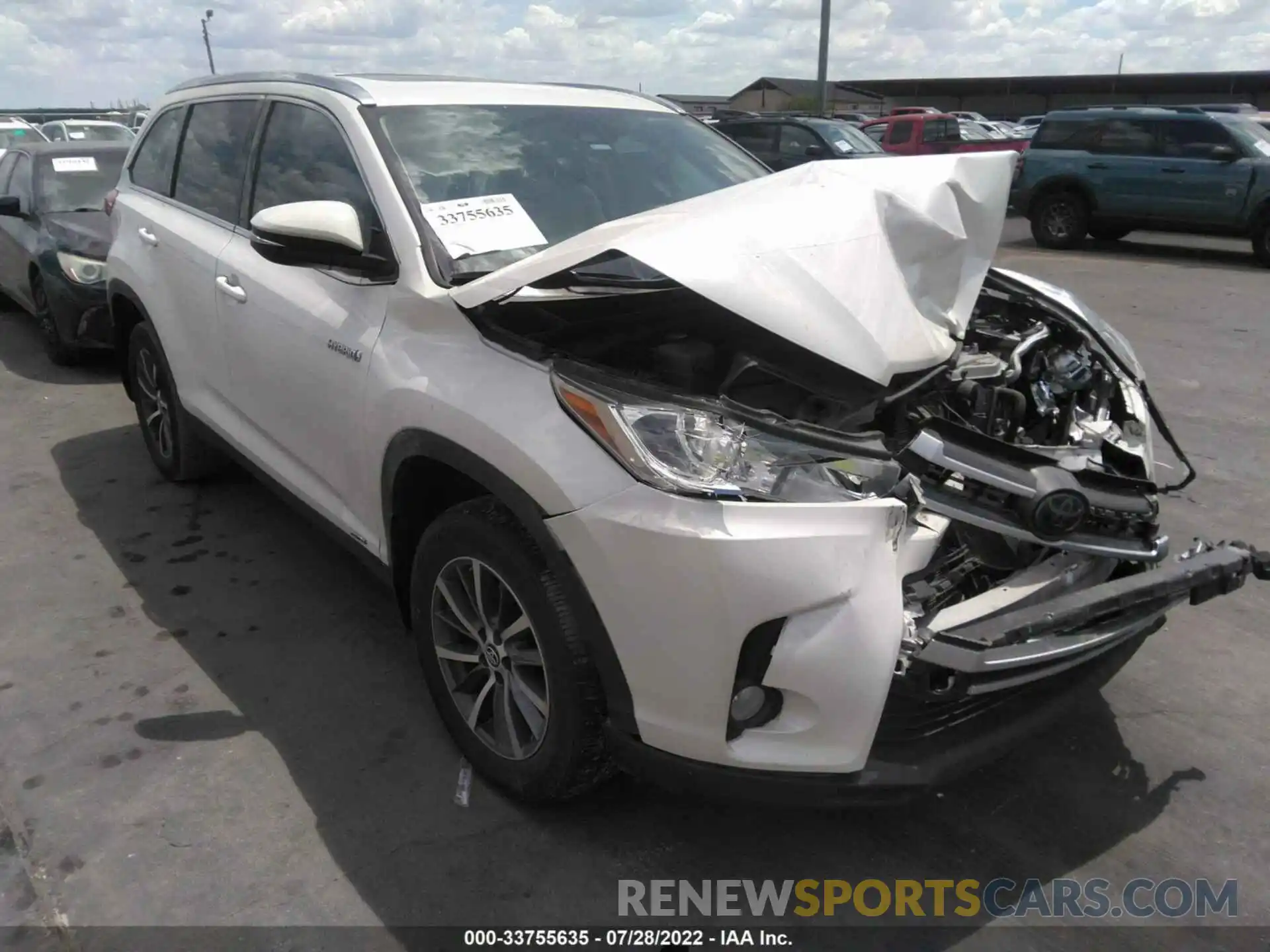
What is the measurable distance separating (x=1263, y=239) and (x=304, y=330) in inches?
495

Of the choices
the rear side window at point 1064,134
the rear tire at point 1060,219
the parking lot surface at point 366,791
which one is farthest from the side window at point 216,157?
the rear side window at point 1064,134

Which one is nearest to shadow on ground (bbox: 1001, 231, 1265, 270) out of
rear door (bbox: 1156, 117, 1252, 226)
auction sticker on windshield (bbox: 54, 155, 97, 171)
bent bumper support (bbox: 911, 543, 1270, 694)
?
rear door (bbox: 1156, 117, 1252, 226)

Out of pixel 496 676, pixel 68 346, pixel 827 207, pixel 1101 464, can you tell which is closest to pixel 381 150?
pixel 827 207

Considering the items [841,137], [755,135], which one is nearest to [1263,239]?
[841,137]

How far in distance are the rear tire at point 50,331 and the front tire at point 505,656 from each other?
5.99m

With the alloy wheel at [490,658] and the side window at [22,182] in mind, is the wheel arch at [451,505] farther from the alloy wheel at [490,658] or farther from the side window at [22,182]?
the side window at [22,182]

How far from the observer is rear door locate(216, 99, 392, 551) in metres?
2.96

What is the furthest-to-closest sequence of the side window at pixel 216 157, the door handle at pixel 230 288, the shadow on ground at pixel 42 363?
the shadow on ground at pixel 42 363 < the side window at pixel 216 157 < the door handle at pixel 230 288

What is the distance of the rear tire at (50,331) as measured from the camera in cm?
737

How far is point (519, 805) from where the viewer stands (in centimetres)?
272

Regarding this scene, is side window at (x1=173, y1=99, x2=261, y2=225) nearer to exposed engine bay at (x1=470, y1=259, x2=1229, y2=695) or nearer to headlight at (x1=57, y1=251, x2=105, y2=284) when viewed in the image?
exposed engine bay at (x1=470, y1=259, x2=1229, y2=695)

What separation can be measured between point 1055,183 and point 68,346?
12.5 metres

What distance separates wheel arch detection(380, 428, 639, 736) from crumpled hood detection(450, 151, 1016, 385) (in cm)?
42

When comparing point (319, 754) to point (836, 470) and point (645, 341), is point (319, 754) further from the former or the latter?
point (836, 470)
